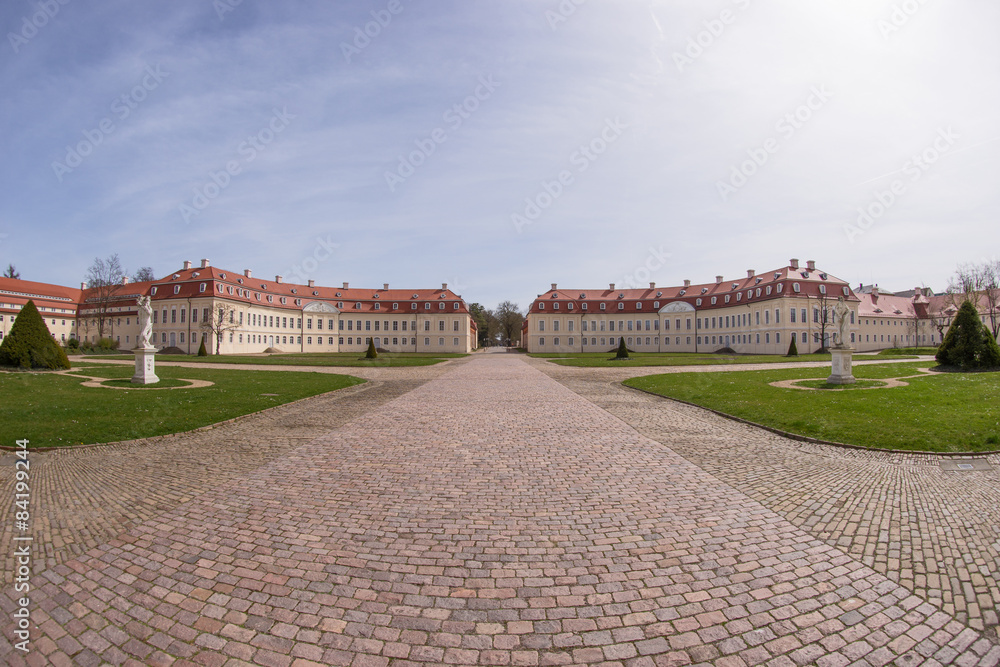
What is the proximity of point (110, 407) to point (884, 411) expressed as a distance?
58.8 feet

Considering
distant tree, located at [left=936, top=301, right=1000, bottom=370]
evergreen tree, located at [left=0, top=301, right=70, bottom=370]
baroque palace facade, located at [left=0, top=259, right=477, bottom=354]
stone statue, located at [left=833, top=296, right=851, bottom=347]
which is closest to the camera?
stone statue, located at [left=833, top=296, right=851, bottom=347]

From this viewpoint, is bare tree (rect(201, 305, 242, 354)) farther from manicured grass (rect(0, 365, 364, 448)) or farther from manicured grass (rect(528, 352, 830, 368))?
manicured grass (rect(0, 365, 364, 448))

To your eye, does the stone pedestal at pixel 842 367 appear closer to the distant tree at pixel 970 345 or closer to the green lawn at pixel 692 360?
the distant tree at pixel 970 345

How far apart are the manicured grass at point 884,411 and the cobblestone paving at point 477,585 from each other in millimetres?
4577

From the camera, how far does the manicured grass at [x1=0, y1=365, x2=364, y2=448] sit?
8.42 m

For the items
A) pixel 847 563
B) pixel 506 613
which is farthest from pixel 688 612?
pixel 847 563

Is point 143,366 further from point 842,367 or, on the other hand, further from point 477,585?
point 842,367

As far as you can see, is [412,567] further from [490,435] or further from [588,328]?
[588,328]

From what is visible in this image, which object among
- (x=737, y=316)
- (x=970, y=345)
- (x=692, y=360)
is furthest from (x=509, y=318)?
(x=970, y=345)

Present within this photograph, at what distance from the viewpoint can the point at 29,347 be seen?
66.4ft

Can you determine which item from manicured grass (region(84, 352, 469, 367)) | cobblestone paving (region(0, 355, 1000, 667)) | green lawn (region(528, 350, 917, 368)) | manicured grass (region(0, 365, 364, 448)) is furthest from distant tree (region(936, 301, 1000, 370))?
manicured grass (region(84, 352, 469, 367))

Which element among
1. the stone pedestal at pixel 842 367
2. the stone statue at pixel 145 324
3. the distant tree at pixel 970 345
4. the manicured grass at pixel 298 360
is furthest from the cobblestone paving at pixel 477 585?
the manicured grass at pixel 298 360

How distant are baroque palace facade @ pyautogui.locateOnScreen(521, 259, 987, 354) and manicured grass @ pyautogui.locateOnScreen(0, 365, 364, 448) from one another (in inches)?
2241

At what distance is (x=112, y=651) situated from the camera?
2.75 metres
